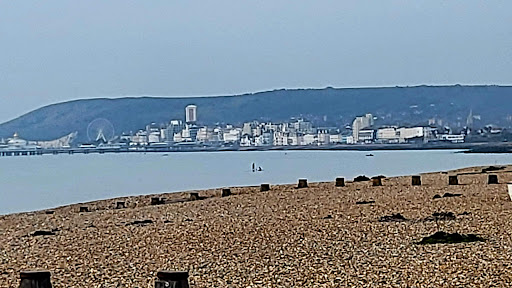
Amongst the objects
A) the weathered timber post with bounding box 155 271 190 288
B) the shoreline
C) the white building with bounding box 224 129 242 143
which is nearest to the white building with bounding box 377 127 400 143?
the shoreline

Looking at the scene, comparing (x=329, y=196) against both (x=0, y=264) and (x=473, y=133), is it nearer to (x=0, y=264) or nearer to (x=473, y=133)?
(x=0, y=264)

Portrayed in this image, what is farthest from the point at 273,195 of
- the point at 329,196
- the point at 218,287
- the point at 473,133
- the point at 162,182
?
the point at 473,133

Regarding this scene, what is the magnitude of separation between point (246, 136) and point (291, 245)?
148588mm

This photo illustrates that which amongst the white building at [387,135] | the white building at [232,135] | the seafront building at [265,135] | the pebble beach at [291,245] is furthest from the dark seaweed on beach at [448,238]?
the white building at [232,135]

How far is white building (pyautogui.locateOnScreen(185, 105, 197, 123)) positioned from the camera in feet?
559

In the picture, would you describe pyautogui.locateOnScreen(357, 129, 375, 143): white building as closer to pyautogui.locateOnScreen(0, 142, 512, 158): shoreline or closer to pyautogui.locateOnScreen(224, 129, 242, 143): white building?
pyautogui.locateOnScreen(0, 142, 512, 158): shoreline

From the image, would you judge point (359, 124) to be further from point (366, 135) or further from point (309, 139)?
point (309, 139)

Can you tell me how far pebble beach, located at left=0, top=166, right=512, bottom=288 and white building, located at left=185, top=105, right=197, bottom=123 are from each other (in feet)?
497

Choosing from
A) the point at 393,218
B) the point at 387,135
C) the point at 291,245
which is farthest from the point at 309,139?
the point at 291,245

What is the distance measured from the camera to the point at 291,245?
11.2 m

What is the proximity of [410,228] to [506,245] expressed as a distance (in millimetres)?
2255

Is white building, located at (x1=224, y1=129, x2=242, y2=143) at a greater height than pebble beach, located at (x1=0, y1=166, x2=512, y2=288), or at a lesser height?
lesser

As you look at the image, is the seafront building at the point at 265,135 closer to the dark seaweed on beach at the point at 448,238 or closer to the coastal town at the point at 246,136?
the coastal town at the point at 246,136

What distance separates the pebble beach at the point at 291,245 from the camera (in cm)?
866
